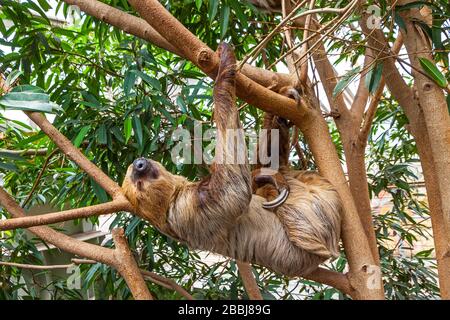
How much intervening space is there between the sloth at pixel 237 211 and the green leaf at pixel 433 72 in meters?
0.54

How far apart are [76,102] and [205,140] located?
0.75m

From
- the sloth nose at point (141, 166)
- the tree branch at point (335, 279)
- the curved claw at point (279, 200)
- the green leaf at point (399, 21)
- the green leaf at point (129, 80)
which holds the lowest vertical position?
the tree branch at point (335, 279)

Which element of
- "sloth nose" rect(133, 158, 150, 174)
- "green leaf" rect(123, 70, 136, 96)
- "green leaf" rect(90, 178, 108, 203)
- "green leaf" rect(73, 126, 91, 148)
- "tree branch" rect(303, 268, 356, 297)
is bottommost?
"tree branch" rect(303, 268, 356, 297)

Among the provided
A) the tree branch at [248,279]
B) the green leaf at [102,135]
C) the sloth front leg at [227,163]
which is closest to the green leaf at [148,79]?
the green leaf at [102,135]

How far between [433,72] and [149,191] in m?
1.16

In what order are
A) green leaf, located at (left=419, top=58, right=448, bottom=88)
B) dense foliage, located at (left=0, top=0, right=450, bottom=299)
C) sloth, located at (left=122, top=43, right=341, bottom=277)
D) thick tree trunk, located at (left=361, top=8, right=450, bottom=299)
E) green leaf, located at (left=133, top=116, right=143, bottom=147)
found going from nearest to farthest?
green leaf, located at (left=419, top=58, right=448, bottom=88) < sloth, located at (left=122, top=43, right=341, bottom=277) < thick tree trunk, located at (left=361, top=8, right=450, bottom=299) < green leaf, located at (left=133, top=116, right=143, bottom=147) < dense foliage, located at (left=0, top=0, right=450, bottom=299)

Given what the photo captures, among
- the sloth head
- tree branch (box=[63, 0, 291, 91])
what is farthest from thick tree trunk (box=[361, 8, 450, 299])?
the sloth head

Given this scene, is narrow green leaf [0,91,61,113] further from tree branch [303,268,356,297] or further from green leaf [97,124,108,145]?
tree branch [303,268,356,297]

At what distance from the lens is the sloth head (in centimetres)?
194

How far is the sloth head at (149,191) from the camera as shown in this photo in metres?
1.94

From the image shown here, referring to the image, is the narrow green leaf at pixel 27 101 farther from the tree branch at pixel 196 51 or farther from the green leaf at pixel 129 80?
the green leaf at pixel 129 80

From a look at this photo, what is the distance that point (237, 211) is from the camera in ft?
6.12

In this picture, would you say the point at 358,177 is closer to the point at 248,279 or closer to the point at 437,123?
the point at 437,123
